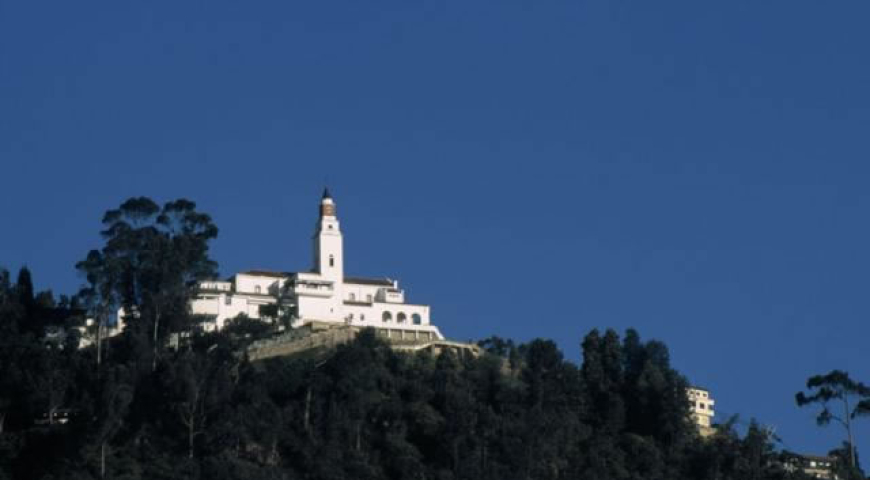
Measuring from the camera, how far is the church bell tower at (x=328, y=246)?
5266 inches

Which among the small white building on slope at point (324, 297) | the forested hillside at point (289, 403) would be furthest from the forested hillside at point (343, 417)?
the small white building on slope at point (324, 297)

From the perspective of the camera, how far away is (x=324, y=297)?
13150cm

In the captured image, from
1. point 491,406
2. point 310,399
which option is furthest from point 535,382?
point 310,399

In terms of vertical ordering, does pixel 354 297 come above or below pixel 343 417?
above

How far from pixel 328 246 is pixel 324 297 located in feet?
15.2

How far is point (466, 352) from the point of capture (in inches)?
4806

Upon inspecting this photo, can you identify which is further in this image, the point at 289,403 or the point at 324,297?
the point at 324,297

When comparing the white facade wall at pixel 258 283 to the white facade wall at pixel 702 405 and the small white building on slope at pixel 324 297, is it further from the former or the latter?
the white facade wall at pixel 702 405

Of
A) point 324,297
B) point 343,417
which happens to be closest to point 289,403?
point 343,417

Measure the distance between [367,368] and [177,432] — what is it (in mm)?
10536

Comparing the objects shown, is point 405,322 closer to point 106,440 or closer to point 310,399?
point 310,399

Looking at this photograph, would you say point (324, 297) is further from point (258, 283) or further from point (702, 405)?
point (702, 405)

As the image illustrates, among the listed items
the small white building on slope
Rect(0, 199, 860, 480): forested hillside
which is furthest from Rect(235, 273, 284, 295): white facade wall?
Rect(0, 199, 860, 480): forested hillside

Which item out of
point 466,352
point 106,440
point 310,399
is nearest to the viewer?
point 106,440
